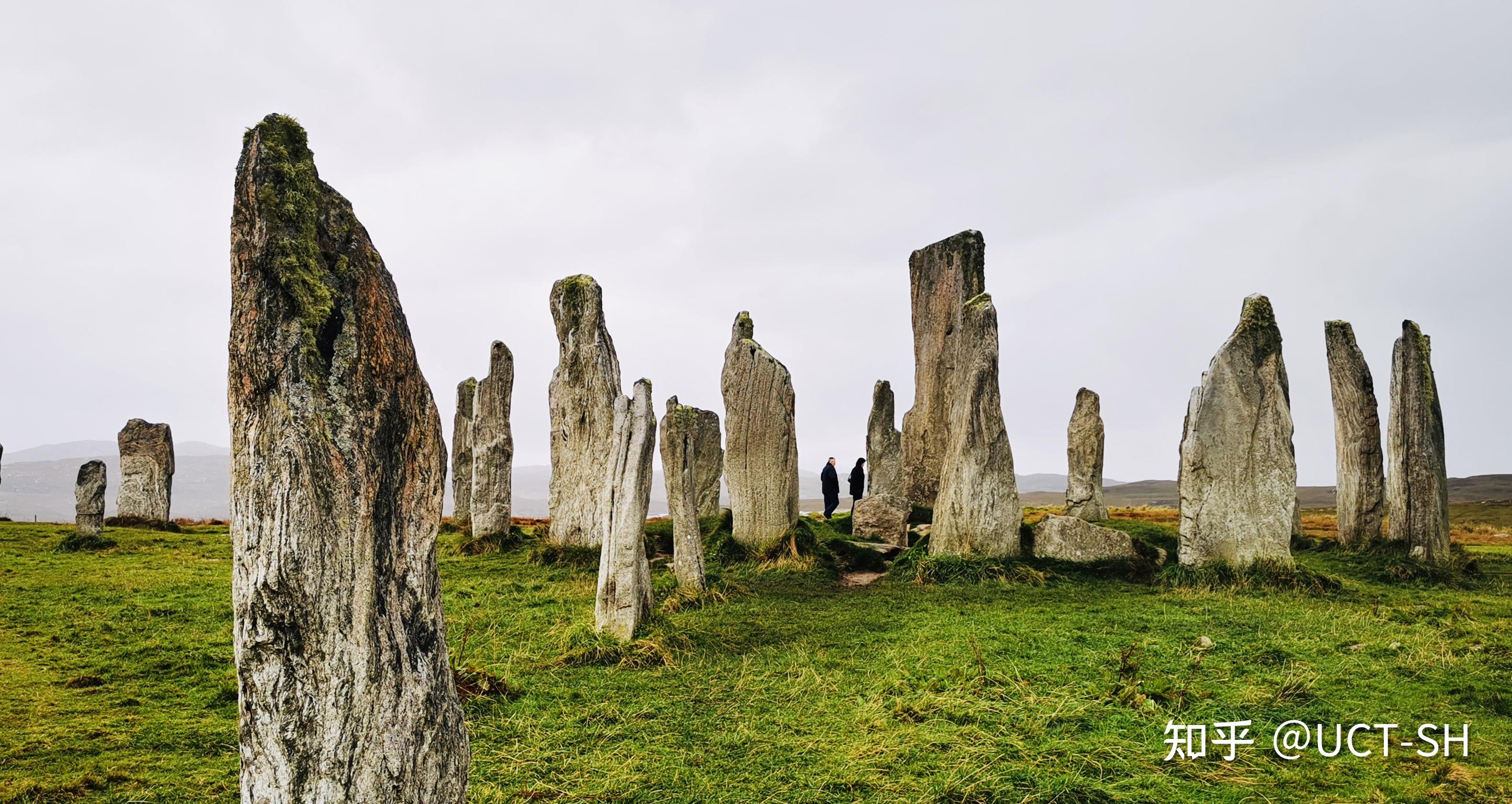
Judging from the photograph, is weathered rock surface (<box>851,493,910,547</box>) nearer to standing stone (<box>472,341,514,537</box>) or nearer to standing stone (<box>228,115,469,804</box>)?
standing stone (<box>472,341,514,537</box>)

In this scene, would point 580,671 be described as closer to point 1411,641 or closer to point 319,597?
point 319,597

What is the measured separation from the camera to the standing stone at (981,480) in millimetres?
12781

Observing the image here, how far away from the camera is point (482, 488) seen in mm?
17750

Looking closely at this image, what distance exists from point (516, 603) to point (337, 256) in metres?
7.84

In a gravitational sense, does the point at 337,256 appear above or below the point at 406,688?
above

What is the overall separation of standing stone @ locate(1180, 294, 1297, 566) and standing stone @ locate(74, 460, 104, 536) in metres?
18.6

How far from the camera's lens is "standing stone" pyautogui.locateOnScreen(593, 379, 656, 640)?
28.5 feet

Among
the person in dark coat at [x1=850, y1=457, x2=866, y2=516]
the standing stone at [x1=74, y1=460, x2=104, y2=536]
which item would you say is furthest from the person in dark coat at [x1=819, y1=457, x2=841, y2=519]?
the standing stone at [x1=74, y1=460, x2=104, y2=536]

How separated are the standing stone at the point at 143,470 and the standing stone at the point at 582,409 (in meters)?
11.1

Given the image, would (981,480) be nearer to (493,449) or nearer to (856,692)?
(856,692)

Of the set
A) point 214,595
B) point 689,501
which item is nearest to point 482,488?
point 214,595

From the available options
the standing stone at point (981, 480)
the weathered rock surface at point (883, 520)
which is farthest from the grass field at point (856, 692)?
the weathered rock surface at point (883, 520)

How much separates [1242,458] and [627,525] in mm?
8651

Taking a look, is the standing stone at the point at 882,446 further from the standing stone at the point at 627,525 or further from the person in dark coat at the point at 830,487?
the standing stone at the point at 627,525
